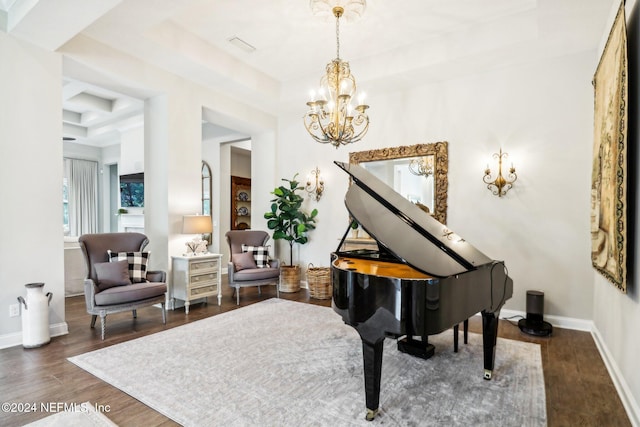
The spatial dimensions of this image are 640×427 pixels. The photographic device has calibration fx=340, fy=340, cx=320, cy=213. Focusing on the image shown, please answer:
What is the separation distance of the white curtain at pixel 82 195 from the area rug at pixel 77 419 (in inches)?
340

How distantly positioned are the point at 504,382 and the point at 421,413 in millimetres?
868

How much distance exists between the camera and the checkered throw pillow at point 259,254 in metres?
5.39

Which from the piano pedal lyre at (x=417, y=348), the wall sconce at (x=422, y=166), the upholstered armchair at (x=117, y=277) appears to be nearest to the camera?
the piano pedal lyre at (x=417, y=348)

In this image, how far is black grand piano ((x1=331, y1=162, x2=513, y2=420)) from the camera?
6.61 ft

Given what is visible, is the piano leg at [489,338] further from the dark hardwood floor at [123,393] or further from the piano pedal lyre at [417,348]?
the piano pedal lyre at [417,348]

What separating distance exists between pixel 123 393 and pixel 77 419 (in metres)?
0.35

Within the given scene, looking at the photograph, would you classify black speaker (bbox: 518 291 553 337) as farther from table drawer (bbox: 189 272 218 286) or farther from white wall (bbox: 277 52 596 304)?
table drawer (bbox: 189 272 218 286)

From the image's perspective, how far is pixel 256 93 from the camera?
5484 mm

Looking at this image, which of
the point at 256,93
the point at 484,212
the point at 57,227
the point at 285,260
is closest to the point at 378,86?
the point at 256,93

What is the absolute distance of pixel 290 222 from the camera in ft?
20.0

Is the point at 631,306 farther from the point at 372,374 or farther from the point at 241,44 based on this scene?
the point at 241,44

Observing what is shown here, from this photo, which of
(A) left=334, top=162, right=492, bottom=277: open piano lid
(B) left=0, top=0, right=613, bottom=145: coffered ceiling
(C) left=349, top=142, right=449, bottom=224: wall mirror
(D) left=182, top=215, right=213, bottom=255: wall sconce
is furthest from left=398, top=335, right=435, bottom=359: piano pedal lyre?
(B) left=0, top=0, right=613, bottom=145: coffered ceiling

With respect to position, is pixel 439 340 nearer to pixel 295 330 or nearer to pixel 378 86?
pixel 295 330

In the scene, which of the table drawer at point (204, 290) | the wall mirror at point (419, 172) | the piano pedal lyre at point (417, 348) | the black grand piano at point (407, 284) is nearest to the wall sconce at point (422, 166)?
the wall mirror at point (419, 172)
